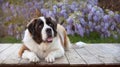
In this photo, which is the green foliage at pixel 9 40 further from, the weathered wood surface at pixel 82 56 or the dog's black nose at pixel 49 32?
the dog's black nose at pixel 49 32

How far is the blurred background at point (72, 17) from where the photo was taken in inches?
109

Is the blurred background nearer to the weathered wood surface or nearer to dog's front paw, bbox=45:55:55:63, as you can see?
the weathered wood surface

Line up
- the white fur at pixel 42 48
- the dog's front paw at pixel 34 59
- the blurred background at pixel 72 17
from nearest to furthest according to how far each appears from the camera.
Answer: the dog's front paw at pixel 34 59 < the white fur at pixel 42 48 < the blurred background at pixel 72 17

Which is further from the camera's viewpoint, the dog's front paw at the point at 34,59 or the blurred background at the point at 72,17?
the blurred background at the point at 72,17

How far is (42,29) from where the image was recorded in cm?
188

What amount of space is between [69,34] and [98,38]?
0.32 m

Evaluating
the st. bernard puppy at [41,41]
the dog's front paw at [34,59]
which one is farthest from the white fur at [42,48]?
the dog's front paw at [34,59]

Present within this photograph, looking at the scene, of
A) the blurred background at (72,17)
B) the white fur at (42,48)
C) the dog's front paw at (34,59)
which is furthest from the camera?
the blurred background at (72,17)

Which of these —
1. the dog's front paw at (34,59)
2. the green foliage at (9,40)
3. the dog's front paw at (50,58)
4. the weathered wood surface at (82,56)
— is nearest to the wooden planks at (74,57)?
the weathered wood surface at (82,56)

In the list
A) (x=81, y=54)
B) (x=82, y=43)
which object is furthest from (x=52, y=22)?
(x=82, y=43)

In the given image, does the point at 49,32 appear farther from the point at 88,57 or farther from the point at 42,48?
the point at 88,57

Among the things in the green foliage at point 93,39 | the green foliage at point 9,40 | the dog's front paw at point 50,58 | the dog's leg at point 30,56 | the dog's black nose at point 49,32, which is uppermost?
the dog's black nose at point 49,32

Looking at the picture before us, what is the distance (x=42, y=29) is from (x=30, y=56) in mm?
209

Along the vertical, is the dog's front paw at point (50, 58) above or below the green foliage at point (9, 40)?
above
